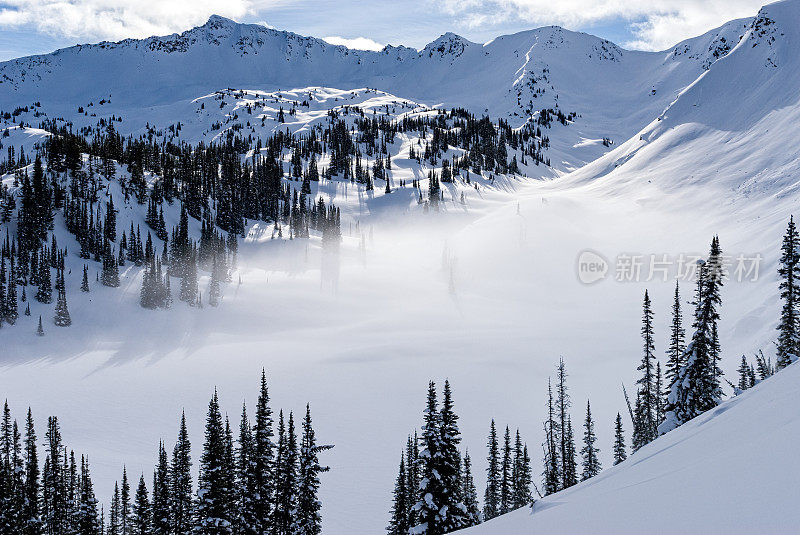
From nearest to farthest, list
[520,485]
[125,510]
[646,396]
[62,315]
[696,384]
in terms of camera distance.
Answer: [696,384]
[646,396]
[125,510]
[520,485]
[62,315]

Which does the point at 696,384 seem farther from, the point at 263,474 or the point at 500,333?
the point at 500,333

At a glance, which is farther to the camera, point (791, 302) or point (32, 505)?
point (32, 505)

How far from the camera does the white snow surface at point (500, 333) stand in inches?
488

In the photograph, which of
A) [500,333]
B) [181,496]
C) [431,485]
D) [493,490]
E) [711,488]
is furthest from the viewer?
[500,333]

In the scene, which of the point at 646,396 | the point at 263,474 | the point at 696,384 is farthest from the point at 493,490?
the point at 696,384

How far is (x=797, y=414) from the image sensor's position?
1069 cm

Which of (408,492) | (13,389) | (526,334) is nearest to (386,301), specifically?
(526,334)

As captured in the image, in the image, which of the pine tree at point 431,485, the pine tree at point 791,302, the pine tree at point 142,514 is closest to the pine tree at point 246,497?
the pine tree at point 142,514

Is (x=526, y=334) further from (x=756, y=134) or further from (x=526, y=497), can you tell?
(x=756, y=134)

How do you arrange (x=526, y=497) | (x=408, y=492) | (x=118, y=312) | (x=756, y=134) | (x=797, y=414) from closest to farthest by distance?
(x=797, y=414)
(x=408, y=492)
(x=526, y=497)
(x=118, y=312)
(x=756, y=134)

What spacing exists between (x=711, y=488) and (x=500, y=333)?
3668 inches

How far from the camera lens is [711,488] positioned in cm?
922

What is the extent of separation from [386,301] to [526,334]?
33.8 metres

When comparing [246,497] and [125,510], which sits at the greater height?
[246,497]
